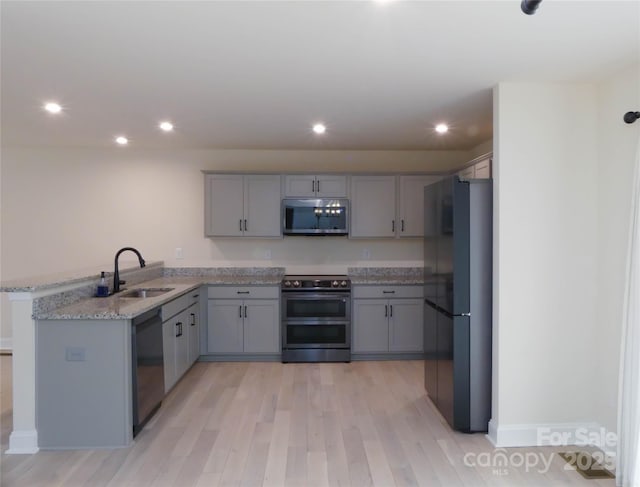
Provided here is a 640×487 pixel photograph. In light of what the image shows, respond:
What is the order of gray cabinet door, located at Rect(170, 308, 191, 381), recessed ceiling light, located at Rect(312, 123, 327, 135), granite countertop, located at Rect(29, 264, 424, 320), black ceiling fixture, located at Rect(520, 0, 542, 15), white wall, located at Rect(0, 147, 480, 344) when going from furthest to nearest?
white wall, located at Rect(0, 147, 480, 344), recessed ceiling light, located at Rect(312, 123, 327, 135), gray cabinet door, located at Rect(170, 308, 191, 381), granite countertop, located at Rect(29, 264, 424, 320), black ceiling fixture, located at Rect(520, 0, 542, 15)

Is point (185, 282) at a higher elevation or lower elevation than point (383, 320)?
higher

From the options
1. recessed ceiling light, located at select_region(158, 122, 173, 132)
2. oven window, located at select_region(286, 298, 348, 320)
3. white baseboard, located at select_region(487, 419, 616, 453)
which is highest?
recessed ceiling light, located at select_region(158, 122, 173, 132)

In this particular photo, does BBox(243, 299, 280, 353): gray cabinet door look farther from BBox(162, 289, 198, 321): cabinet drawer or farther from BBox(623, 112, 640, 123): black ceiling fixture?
BBox(623, 112, 640, 123): black ceiling fixture

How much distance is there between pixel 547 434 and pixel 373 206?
2.78 metres

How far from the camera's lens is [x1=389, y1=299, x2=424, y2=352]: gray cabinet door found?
14.5 ft

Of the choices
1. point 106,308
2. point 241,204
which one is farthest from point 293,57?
point 241,204

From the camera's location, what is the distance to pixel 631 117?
88.7 inches

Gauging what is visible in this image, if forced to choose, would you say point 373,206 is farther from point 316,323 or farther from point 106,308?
point 106,308

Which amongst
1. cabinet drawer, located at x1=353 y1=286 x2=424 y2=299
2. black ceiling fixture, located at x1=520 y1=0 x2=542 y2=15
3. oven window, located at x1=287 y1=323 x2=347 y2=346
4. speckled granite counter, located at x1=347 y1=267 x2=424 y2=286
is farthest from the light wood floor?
black ceiling fixture, located at x1=520 y1=0 x2=542 y2=15

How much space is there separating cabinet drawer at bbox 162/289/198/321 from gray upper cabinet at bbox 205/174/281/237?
2.83ft

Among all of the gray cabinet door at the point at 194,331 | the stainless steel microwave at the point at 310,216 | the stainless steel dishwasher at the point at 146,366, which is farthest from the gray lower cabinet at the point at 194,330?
the stainless steel microwave at the point at 310,216

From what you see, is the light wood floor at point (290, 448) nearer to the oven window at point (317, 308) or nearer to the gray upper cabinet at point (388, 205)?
the oven window at point (317, 308)

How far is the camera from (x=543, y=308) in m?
2.70

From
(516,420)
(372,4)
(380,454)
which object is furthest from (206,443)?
(372,4)
